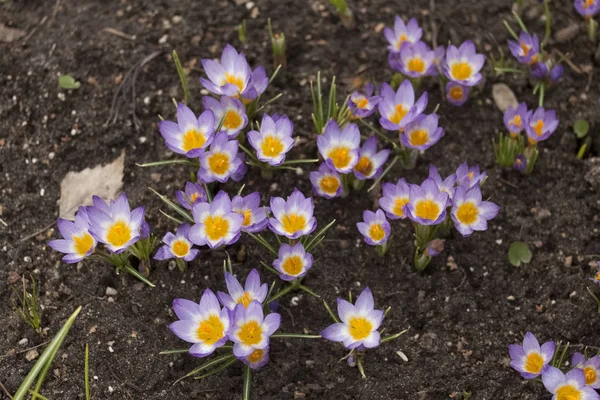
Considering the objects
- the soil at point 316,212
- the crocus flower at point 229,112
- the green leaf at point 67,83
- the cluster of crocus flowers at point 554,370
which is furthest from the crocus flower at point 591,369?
the green leaf at point 67,83

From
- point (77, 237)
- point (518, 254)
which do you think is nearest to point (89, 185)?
point (77, 237)

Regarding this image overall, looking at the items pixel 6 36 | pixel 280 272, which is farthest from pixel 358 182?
pixel 6 36

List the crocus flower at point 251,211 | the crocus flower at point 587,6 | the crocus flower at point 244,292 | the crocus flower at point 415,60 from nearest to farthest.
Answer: the crocus flower at point 244,292, the crocus flower at point 251,211, the crocus flower at point 415,60, the crocus flower at point 587,6

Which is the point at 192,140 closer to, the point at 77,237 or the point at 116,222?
the point at 116,222

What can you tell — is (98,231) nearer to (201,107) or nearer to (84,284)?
(84,284)

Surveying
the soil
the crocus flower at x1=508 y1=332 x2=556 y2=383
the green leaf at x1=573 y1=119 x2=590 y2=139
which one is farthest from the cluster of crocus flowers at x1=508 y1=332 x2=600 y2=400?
the green leaf at x1=573 y1=119 x2=590 y2=139

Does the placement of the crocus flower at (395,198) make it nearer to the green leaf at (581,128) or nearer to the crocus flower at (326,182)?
the crocus flower at (326,182)
